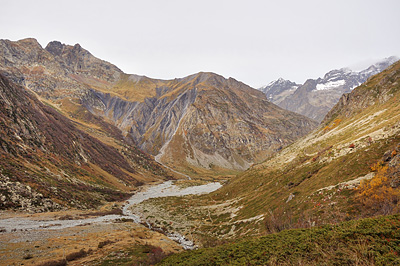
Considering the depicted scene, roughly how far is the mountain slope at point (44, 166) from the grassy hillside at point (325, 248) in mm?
49465

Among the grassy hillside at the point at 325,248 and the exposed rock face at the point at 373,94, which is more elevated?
the exposed rock face at the point at 373,94

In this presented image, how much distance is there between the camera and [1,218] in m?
34.9

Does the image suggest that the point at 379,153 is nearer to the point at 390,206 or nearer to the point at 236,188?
the point at 390,206

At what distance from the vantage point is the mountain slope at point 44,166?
152ft

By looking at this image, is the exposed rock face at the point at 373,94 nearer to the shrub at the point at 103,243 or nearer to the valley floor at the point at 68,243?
the valley floor at the point at 68,243

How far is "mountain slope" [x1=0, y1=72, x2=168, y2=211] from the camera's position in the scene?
46250 millimetres

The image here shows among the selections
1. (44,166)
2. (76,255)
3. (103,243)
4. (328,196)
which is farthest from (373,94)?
(44,166)

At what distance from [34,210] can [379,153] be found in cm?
6588

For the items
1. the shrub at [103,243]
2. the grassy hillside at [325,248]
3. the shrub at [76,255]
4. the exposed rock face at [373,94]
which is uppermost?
the exposed rock face at [373,94]

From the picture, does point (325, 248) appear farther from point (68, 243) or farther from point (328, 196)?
point (68, 243)

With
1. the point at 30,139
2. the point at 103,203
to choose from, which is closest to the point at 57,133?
the point at 30,139

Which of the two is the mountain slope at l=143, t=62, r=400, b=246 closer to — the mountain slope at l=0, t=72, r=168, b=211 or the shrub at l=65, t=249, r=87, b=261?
the shrub at l=65, t=249, r=87, b=261

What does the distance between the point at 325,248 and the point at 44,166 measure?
80514 mm

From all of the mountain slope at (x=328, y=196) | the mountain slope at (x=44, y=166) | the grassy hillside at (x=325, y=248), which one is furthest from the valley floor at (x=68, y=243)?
the grassy hillside at (x=325, y=248)
